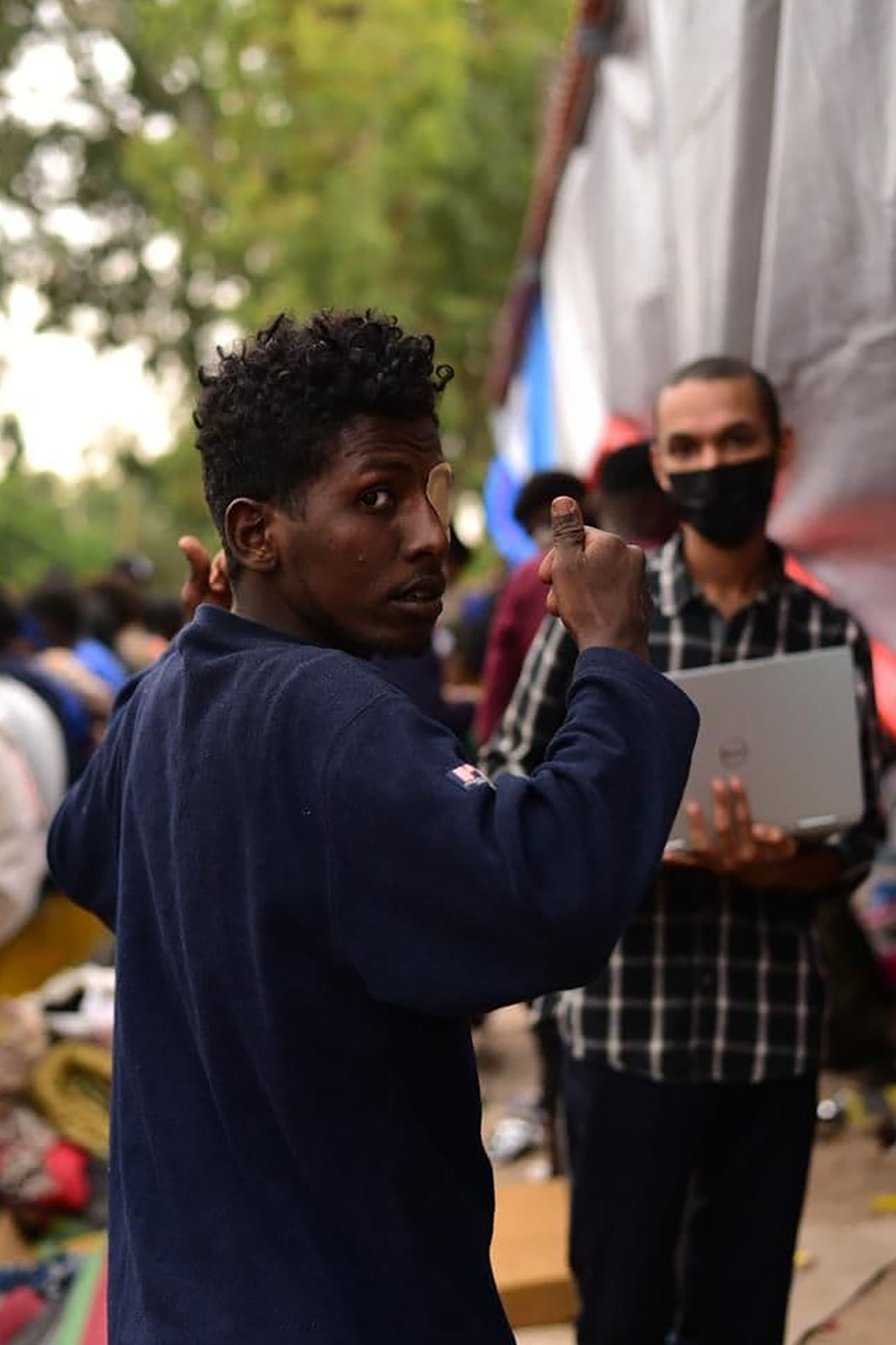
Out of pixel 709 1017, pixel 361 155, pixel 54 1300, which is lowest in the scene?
pixel 54 1300

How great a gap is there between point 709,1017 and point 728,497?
82 cm

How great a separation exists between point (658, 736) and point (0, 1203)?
360 cm

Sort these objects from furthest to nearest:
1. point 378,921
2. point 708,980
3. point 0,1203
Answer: point 0,1203, point 708,980, point 378,921

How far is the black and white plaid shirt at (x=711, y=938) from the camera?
8.84ft

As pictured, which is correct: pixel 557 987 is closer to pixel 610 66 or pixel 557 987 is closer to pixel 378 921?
pixel 378 921

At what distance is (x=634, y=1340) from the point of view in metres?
2.75

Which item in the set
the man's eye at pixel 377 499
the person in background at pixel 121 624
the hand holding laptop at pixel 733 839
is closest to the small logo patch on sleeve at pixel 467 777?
the man's eye at pixel 377 499

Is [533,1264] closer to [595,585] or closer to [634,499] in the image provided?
[634,499]

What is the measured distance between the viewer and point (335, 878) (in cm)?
151

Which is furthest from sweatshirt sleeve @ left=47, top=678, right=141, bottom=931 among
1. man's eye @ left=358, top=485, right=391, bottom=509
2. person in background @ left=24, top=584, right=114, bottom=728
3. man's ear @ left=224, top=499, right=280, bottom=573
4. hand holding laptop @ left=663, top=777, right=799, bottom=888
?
person in background @ left=24, top=584, right=114, bottom=728

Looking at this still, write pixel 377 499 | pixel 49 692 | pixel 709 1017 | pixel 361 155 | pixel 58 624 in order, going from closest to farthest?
pixel 377 499
pixel 709 1017
pixel 49 692
pixel 58 624
pixel 361 155

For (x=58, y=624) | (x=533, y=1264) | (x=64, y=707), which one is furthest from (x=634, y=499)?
(x=58, y=624)

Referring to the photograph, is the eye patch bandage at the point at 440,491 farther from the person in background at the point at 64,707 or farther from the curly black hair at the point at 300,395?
the person in background at the point at 64,707

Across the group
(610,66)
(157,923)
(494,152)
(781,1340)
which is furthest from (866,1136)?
(494,152)
